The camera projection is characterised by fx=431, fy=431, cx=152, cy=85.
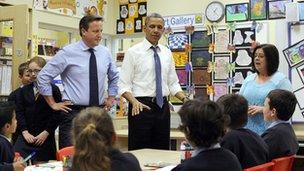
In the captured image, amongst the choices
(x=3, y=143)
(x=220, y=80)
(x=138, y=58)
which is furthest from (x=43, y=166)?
(x=220, y=80)

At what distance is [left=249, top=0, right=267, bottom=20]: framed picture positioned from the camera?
5.56m

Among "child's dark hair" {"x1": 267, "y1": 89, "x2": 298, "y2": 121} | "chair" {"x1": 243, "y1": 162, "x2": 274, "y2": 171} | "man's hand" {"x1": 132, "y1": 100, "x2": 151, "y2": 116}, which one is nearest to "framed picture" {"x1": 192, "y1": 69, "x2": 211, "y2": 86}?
"man's hand" {"x1": 132, "y1": 100, "x2": 151, "y2": 116}

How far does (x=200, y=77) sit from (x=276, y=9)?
4.22 ft

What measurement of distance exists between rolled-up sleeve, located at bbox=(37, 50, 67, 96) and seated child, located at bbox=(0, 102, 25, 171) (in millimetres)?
658

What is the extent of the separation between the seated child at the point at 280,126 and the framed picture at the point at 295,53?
6.57 feet

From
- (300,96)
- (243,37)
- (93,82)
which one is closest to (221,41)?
(243,37)

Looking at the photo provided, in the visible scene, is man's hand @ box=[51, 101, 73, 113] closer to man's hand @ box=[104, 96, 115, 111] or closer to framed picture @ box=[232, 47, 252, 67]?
man's hand @ box=[104, 96, 115, 111]

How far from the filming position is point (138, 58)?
356 centimetres

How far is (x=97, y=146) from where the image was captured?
167cm

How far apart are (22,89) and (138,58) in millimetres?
1081

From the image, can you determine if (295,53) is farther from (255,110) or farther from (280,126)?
(280,126)

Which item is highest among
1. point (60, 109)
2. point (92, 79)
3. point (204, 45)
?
point (204, 45)

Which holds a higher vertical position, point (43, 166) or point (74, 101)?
point (74, 101)

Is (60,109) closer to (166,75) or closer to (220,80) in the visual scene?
(166,75)
